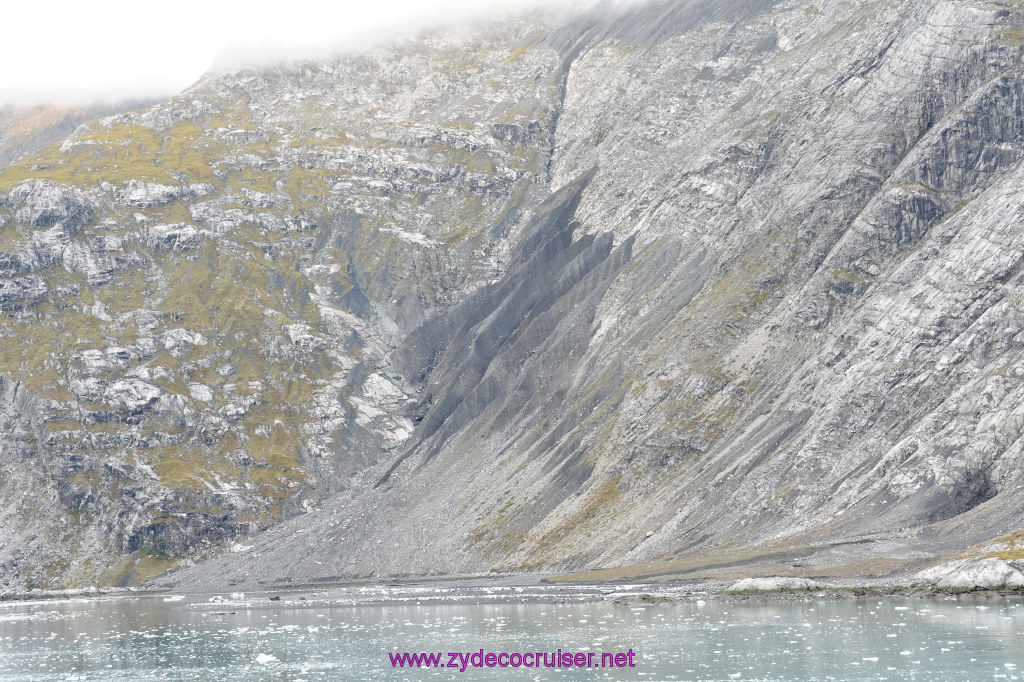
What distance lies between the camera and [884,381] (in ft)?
423

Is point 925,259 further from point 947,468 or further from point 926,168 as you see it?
point 947,468

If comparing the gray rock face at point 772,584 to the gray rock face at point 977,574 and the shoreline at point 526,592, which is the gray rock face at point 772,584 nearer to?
the shoreline at point 526,592

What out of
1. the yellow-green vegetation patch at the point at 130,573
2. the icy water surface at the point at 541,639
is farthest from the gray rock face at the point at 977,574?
the yellow-green vegetation patch at the point at 130,573

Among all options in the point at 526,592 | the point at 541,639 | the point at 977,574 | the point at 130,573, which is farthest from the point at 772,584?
the point at 130,573

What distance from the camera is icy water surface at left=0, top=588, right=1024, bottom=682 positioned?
62.3 m

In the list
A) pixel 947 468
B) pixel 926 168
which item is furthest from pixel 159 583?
pixel 926 168

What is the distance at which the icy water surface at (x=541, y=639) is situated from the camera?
205 ft

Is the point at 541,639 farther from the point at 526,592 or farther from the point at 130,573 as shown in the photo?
the point at 130,573

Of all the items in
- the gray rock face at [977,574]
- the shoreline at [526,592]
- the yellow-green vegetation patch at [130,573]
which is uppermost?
the gray rock face at [977,574]

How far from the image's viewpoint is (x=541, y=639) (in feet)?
268

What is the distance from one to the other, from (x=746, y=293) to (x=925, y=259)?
32.6 m

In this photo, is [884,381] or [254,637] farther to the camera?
[884,381]

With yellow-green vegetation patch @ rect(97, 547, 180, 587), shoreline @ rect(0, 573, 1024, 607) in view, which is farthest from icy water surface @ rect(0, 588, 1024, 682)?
yellow-green vegetation patch @ rect(97, 547, 180, 587)

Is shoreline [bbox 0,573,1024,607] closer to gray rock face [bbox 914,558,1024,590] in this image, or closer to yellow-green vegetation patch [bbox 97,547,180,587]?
gray rock face [bbox 914,558,1024,590]
